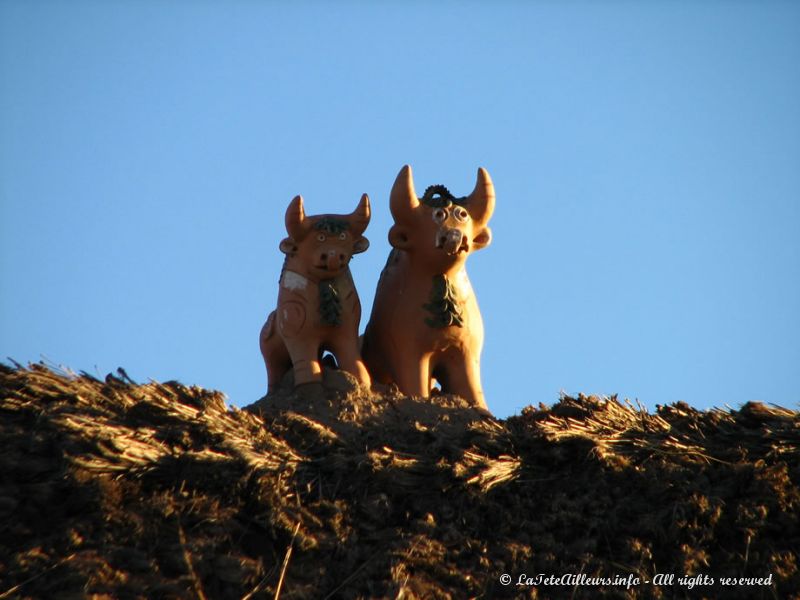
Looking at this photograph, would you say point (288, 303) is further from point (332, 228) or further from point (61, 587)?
point (61, 587)

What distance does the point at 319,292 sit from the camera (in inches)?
472

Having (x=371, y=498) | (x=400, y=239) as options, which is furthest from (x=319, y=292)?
(x=371, y=498)

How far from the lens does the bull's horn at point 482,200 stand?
1250 centimetres

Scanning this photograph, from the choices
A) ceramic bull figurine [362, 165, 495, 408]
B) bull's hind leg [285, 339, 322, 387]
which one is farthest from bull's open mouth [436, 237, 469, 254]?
bull's hind leg [285, 339, 322, 387]

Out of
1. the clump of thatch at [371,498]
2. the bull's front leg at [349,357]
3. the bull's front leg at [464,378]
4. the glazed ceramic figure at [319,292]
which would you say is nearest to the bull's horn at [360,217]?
the glazed ceramic figure at [319,292]

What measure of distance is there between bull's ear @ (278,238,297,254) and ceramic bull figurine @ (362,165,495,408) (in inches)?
37.3

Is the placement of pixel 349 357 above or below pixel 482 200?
below

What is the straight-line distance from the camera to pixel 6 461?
8.66 metres

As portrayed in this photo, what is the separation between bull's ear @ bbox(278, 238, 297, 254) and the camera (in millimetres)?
12180

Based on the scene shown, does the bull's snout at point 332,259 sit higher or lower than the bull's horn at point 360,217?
lower

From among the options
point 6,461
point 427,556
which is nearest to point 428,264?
point 427,556

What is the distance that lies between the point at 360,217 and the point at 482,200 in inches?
48.4

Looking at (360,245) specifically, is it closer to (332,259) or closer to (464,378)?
(332,259)

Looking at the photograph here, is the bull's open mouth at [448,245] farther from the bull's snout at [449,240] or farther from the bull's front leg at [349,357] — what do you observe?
the bull's front leg at [349,357]
